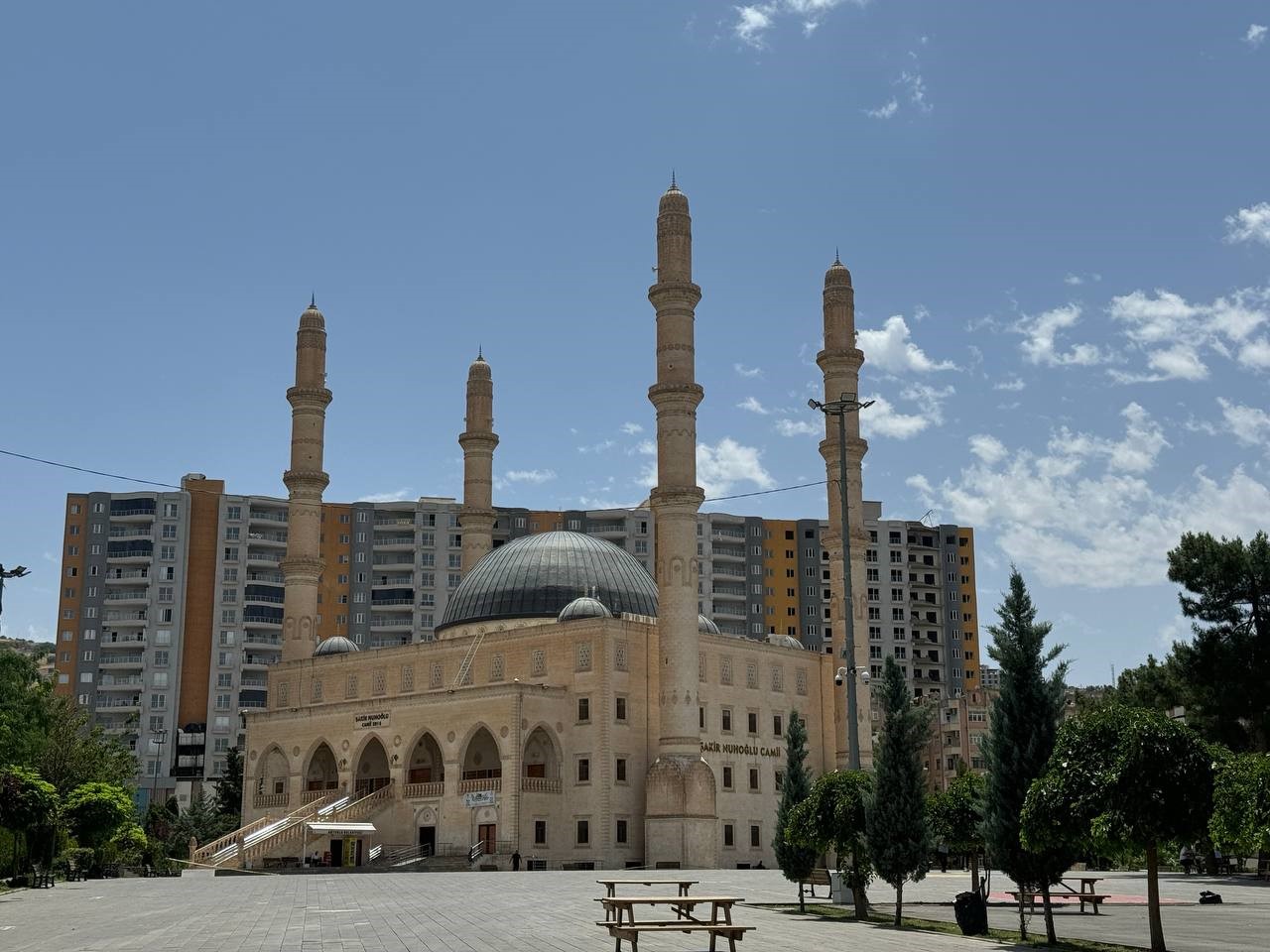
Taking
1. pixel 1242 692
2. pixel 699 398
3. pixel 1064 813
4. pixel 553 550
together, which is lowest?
pixel 1064 813

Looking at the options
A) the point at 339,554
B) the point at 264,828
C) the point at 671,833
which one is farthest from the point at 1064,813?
the point at 339,554

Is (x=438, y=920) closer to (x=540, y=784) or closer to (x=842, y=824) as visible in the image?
(x=842, y=824)

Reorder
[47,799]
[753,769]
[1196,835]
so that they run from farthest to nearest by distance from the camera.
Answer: [753,769]
[47,799]
[1196,835]

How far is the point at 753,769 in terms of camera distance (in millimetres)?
61000

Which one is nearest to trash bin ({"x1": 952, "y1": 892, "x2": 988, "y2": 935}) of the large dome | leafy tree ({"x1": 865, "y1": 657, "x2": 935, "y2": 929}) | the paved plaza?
the paved plaza

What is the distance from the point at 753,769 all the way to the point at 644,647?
781 cm

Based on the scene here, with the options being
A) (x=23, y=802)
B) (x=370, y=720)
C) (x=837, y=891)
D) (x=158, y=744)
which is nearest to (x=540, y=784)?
(x=370, y=720)

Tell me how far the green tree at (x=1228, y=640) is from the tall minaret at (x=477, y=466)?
1423 inches

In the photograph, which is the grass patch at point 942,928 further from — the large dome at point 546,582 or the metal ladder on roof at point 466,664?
the large dome at point 546,582

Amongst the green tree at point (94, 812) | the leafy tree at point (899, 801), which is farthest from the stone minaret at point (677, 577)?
the leafy tree at point (899, 801)

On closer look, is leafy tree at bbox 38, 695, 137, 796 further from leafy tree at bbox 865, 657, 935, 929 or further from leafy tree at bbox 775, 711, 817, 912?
leafy tree at bbox 865, 657, 935, 929

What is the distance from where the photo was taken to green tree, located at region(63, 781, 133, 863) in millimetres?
42284

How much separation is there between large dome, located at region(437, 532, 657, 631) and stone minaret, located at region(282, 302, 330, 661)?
683 centimetres

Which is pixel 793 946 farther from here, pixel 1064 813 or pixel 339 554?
pixel 339 554
